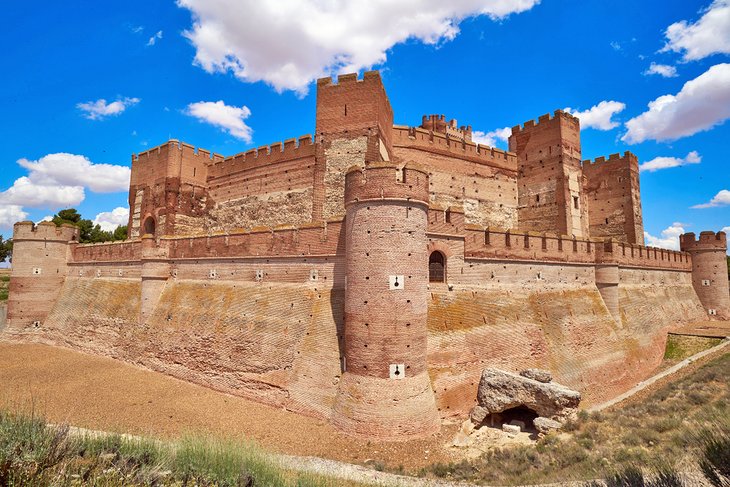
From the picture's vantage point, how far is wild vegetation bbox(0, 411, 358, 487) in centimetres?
473

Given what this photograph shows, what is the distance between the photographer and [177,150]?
83.0 feet

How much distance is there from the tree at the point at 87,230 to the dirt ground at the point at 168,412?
30.0m

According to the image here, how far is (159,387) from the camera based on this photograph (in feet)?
50.8

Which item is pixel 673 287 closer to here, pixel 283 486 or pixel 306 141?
pixel 306 141

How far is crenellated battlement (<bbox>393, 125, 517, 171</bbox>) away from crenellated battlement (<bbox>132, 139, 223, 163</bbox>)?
1317 cm

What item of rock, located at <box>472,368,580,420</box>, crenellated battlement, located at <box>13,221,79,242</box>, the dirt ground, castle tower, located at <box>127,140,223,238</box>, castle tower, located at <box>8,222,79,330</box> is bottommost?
the dirt ground

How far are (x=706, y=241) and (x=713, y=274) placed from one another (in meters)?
2.50

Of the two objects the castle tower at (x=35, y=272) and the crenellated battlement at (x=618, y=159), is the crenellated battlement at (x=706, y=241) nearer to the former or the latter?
the crenellated battlement at (x=618, y=159)

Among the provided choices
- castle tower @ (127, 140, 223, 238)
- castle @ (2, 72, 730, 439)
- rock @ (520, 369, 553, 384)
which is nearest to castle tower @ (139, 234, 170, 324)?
castle @ (2, 72, 730, 439)

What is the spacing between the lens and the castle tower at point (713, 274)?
90.2 feet

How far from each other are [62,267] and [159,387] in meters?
16.8

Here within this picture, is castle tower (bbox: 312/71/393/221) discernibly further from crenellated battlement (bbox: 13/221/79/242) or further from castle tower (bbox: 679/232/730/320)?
castle tower (bbox: 679/232/730/320)

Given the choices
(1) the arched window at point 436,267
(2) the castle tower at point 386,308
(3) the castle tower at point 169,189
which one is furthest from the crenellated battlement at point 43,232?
(1) the arched window at point 436,267

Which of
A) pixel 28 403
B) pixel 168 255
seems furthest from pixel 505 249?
pixel 28 403
